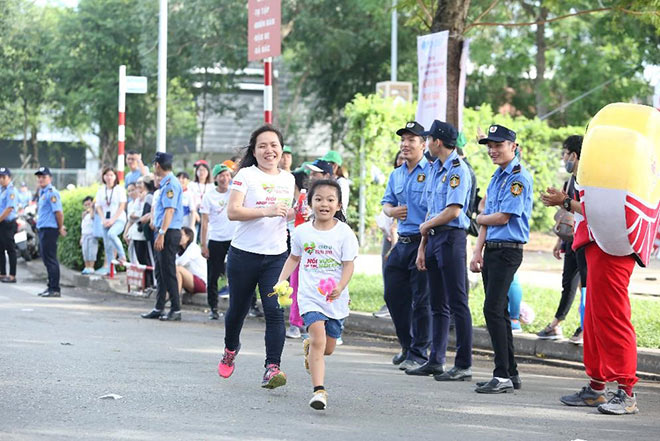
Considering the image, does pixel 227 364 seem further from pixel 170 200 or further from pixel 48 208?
pixel 48 208

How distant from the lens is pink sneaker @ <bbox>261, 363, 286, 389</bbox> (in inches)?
331

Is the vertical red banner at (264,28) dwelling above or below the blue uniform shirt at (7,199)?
above

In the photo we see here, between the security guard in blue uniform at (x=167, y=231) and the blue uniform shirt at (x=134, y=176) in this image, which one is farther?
the blue uniform shirt at (x=134, y=176)

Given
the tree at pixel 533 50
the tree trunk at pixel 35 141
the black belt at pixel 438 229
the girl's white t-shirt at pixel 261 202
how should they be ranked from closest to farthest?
the girl's white t-shirt at pixel 261 202
the black belt at pixel 438 229
the tree at pixel 533 50
the tree trunk at pixel 35 141

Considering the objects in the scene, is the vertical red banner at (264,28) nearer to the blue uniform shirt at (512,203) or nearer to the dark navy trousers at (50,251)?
the dark navy trousers at (50,251)

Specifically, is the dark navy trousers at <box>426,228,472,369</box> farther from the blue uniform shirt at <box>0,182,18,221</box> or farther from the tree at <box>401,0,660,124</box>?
the tree at <box>401,0,660,124</box>

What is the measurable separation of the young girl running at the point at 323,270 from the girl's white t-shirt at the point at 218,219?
602cm

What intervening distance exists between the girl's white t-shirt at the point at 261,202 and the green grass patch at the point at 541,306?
162 inches

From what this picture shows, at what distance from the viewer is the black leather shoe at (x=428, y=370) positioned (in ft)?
32.0

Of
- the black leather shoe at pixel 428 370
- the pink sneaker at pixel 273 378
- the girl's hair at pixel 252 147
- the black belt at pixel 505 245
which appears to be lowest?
the black leather shoe at pixel 428 370

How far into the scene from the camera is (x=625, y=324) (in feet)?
26.5

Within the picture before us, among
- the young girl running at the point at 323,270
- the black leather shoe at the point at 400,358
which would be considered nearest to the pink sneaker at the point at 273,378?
the young girl running at the point at 323,270

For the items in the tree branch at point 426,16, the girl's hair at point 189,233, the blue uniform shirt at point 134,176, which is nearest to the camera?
the tree branch at point 426,16

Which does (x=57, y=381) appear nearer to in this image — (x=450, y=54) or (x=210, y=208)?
(x=210, y=208)
